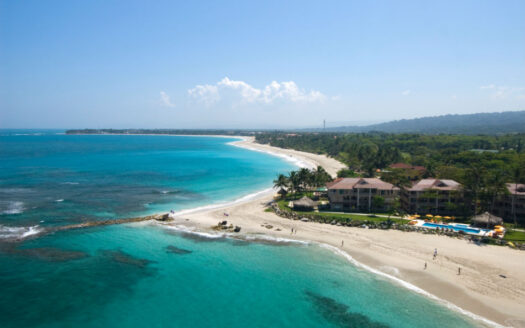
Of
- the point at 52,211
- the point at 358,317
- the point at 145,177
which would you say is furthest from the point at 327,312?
the point at 145,177

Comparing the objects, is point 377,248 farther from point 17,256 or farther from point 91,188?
point 91,188

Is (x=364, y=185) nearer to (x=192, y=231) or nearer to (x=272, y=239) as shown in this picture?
(x=272, y=239)

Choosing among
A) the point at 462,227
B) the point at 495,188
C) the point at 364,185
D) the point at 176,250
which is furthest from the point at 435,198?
the point at 176,250

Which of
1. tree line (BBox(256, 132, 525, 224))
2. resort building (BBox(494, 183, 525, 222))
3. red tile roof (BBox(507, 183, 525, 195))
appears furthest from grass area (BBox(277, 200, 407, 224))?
red tile roof (BBox(507, 183, 525, 195))

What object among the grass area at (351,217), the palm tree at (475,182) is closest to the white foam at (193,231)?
the grass area at (351,217)

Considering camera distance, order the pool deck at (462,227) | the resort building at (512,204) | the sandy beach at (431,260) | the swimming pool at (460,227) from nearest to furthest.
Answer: the sandy beach at (431,260) < the pool deck at (462,227) < the swimming pool at (460,227) < the resort building at (512,204)

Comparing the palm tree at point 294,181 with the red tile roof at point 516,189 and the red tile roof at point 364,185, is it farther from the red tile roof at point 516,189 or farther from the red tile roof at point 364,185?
the red tile roof at point 516,189
